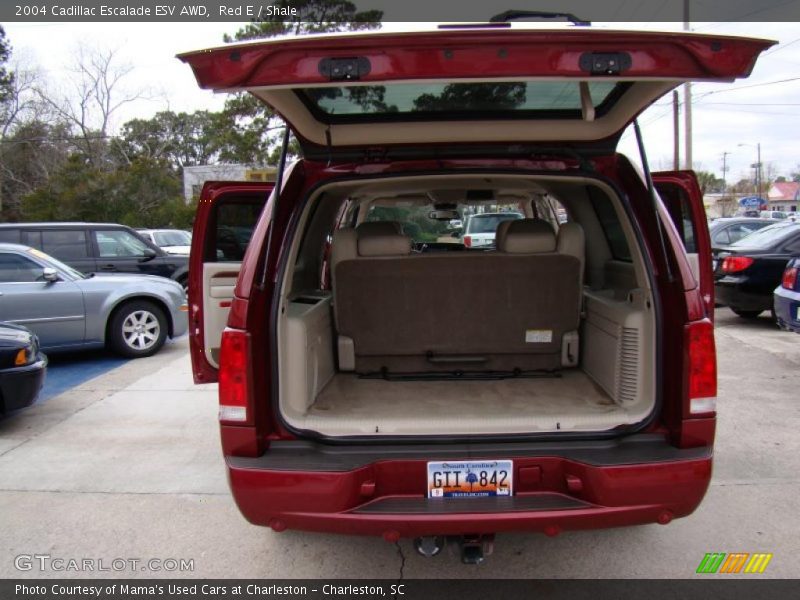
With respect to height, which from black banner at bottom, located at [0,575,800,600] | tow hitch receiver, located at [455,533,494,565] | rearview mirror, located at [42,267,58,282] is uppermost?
rearview mirror, located at [42,267,58,282]

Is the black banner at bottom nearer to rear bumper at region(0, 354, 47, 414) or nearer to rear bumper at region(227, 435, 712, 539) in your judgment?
rear bumper at region(227, 435, 712, 539)

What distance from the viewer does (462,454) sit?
101 inches

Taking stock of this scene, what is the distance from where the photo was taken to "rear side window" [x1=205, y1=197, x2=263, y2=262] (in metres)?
4.13

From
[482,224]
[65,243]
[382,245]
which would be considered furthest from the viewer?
[482,224]

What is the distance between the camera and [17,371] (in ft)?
16.2

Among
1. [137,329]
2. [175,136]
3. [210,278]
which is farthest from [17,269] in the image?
[175,136]

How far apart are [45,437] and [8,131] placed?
36.1 metres

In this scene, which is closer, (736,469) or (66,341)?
(736,469)

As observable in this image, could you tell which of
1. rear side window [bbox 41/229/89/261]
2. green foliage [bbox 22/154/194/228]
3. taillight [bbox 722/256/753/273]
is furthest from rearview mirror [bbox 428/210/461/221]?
green foliage [bbox 22/154/194/228]

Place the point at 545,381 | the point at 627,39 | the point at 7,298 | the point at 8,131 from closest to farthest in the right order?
1. the point at 627,39
2. the point at 545,381
3. the point at 7,298
4. the point at 8,131

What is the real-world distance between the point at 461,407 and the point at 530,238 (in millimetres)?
1070

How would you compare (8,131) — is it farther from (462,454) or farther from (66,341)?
(462,454)

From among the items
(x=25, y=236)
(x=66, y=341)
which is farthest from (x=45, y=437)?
(x=25, y=236)

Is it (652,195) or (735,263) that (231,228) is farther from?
(735,263)
